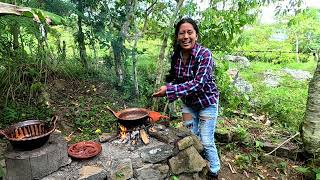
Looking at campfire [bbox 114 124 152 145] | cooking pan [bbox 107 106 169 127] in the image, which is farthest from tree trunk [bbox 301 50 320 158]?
campfire [bbox 114 124 152 145]

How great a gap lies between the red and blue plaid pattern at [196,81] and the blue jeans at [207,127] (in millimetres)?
97

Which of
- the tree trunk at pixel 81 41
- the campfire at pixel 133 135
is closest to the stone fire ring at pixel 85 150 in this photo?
the campfire at pixel 133 135

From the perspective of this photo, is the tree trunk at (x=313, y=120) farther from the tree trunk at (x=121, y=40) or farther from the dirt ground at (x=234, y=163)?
the tree trunk at (x=121, y=40)

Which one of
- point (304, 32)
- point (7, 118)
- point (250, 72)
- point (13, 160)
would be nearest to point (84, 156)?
point (13, 160)

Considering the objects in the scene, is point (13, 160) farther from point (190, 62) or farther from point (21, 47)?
point (21, 47)

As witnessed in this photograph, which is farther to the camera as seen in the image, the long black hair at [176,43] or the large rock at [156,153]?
the large rock at [156,153]

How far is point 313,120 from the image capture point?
4.05 meters

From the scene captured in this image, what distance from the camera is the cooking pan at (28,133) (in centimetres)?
265

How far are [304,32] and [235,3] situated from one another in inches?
326

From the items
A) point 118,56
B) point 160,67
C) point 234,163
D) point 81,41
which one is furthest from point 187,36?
point 81,41

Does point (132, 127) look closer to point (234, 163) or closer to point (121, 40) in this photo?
point (234, 163)

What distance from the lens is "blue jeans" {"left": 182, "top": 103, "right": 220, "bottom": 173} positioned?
3199mm

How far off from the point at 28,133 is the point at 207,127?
1.90 meters

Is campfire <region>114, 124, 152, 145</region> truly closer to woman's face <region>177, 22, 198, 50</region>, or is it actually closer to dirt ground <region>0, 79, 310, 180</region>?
woman's face <region>177, 22, 198, 50</region>
